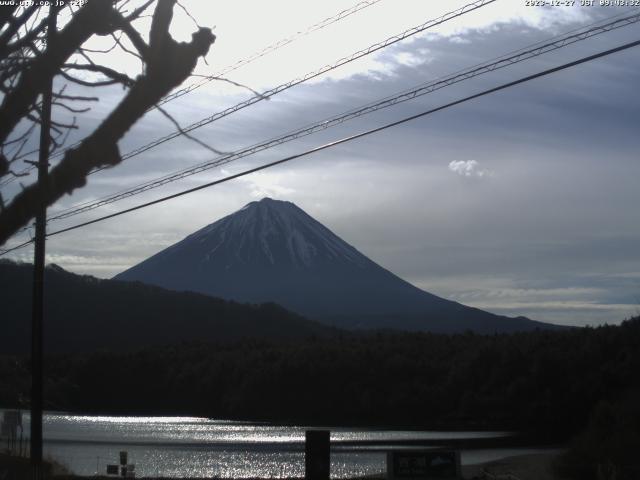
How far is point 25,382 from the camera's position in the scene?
38500 mm

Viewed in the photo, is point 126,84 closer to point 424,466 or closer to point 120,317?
point 424,466

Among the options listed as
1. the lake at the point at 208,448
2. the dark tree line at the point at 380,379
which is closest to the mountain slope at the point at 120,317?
the dark tree line at the point at 380,379

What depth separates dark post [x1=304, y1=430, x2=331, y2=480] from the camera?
1555cm

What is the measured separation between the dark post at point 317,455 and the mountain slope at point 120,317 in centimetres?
7093

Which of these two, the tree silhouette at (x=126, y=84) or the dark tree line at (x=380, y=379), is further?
the dark tree line at (x=380, y=379)

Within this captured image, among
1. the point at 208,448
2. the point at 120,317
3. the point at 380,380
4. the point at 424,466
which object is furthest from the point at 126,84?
the point at 120,317

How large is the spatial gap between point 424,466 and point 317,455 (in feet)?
5.60

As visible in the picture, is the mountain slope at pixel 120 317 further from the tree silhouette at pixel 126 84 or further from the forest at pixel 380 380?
the tree silhouette at pixel 126 84

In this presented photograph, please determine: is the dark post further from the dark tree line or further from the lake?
the dark tree line

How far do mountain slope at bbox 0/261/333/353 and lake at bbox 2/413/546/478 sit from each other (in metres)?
23.4

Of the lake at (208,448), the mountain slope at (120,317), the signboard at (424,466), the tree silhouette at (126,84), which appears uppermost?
the mountain slope at (120,317)

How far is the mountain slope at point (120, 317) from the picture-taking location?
89.4 metres

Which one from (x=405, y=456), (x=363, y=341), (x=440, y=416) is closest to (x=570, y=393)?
(x=440, y=416)

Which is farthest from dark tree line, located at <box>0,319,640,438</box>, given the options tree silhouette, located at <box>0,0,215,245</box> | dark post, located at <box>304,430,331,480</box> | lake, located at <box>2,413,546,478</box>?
tree silhouette, located at <box>0,0,215,245</box>
